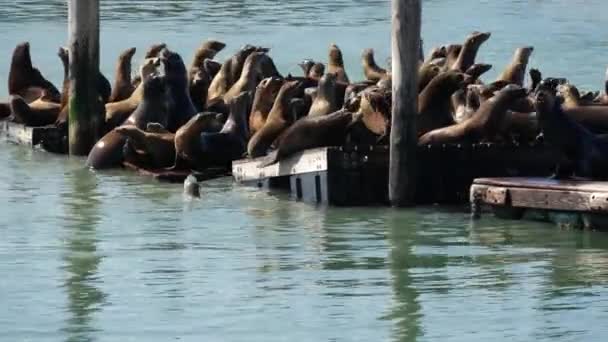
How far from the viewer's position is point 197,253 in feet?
38.4

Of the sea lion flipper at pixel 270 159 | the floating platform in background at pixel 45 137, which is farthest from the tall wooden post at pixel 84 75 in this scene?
the sea lion flipper at pixel 270 159

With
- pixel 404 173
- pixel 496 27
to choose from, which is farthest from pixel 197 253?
pixel 496 27

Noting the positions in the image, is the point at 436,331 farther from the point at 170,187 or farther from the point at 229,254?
the point at 170,187

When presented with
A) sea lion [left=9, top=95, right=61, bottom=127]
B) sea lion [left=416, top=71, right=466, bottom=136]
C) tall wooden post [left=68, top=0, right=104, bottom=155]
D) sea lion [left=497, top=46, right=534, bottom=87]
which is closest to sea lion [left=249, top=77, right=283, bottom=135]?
tall wooden post [left=68, top=0, right=104, bottom=155]

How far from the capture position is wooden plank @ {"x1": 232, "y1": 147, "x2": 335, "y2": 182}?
13531 millimetres

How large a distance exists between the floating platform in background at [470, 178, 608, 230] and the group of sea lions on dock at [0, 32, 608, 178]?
1.12 feet

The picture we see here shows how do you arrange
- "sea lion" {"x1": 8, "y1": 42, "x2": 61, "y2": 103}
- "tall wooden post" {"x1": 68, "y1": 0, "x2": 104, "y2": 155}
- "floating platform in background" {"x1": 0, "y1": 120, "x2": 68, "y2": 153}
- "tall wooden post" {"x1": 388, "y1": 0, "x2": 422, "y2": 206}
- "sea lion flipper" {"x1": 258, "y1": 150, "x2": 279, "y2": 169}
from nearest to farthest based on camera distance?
"tall wooden post" {"x1": 388, "y1": 0, "x2": 422, "y2": 206}
"sea lion flipper" {"x1": 258, "y1": 150, "x2": 279, "y2": 169}
"tall wooden post" {"x1": 68, "y1": 0, "x2": 104, "y2": 155}
"floating platform in background" {"x1": 0, "y1": 120, "x2": 68, "y2": 153}
"sea lion" {"x1": 8, "y1": 42, "x2": 61, "y2": 103}

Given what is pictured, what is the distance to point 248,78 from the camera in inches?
668

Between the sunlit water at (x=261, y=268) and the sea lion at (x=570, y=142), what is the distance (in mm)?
582

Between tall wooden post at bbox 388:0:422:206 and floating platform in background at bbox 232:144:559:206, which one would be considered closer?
tall wooden post at bbox 388:0:422:206

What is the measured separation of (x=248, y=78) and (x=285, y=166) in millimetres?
3003

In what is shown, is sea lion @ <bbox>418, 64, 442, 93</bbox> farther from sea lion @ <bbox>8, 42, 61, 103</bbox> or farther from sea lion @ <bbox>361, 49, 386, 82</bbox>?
sea lion @ <bbox>8, 42, 61, 103</bbox>

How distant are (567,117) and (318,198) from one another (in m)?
1.97

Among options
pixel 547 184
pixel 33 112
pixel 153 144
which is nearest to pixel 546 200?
pixel 547 184
